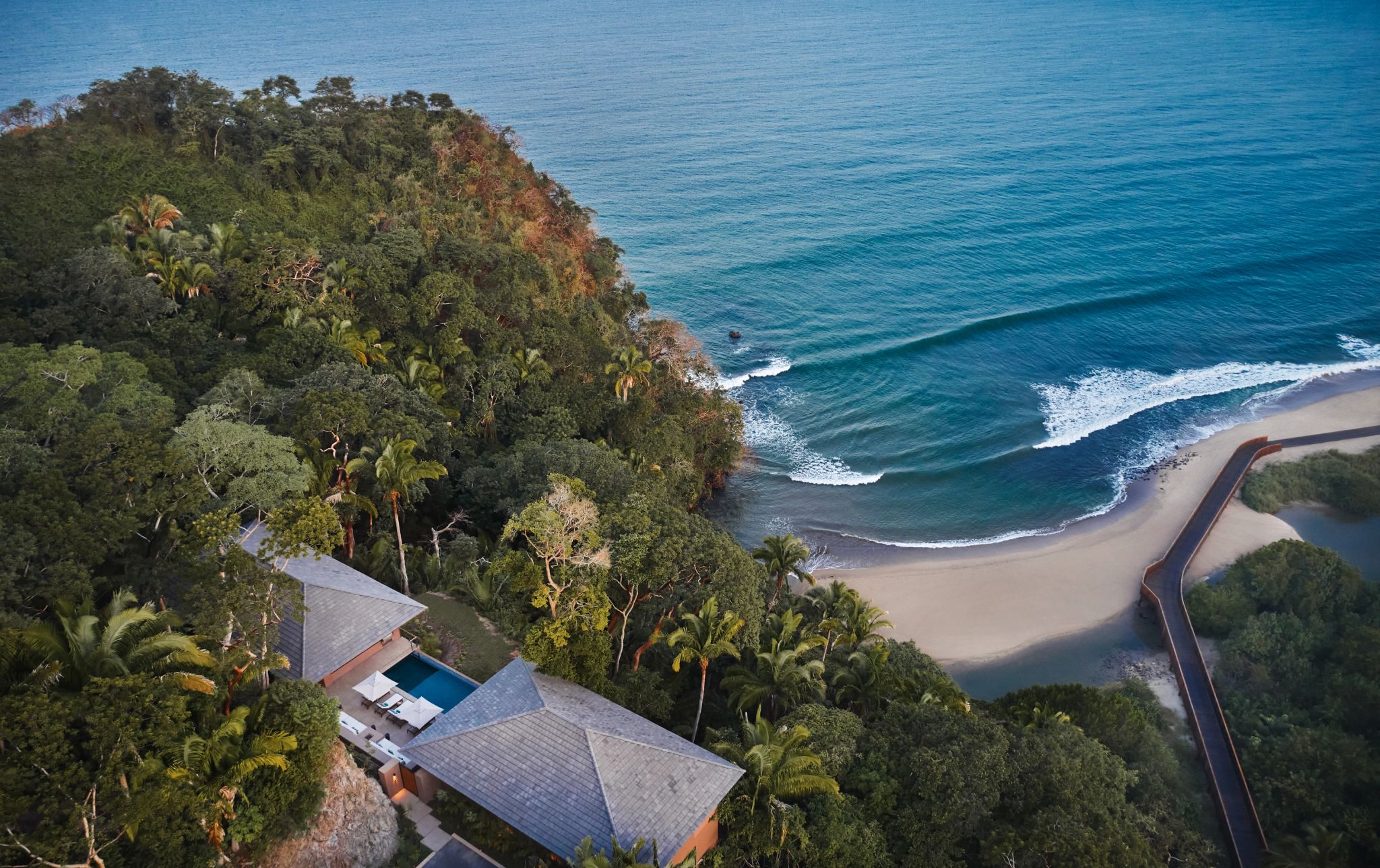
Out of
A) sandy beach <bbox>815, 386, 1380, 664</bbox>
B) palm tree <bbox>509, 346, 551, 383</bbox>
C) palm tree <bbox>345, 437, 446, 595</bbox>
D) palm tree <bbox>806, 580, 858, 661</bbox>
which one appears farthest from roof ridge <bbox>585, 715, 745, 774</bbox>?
palm tree <bbox>509, 346, 551, 383</bbox>

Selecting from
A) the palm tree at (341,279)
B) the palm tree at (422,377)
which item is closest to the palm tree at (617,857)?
the palm tree at (422,377)

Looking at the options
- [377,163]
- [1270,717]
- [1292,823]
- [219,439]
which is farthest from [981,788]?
[377,163]

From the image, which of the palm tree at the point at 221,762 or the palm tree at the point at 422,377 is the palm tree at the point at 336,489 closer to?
the palm tree at the point at 422,377

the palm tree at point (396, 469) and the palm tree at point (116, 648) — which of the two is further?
the palm tree at point (396, 469)

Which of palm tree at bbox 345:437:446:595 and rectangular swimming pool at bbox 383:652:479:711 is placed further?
palm tree at bbox 345:437:446:595

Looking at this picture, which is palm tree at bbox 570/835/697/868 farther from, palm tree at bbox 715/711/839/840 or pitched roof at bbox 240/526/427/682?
pitched roof at bbox 240/526/427/682

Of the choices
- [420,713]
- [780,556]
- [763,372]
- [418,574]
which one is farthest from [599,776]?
[763,372]

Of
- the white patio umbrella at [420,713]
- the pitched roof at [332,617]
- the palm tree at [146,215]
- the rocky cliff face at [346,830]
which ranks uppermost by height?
the palm tree at [146,215]

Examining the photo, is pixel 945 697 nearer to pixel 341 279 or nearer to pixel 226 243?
pixel 341 279
